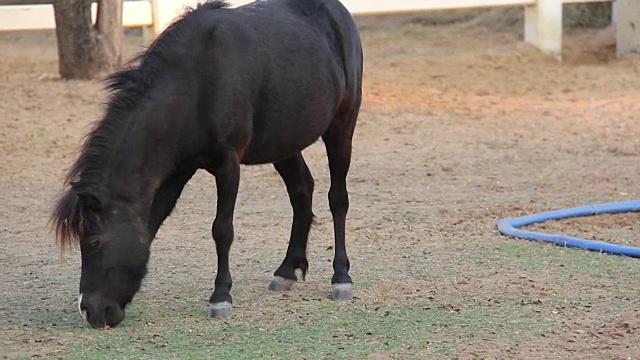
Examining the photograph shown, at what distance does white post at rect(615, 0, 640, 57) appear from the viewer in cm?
1488

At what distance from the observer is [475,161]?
33.4 feet

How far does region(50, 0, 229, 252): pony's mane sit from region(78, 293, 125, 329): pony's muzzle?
27cm

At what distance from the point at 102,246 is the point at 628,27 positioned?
11072 millimetres

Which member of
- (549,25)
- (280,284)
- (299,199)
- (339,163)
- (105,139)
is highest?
(105,139)

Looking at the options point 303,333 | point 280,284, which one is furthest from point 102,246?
point 280,284

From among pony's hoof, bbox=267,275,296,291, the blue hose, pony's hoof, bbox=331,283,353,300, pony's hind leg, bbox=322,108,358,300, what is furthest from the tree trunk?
pony's hoof, bbox=331,283,353,300

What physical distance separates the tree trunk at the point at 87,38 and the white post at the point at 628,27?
6619 mm

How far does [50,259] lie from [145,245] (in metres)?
1.91

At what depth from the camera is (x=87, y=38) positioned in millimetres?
12102

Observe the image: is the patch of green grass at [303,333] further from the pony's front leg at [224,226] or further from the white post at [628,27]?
the white post at [628,27]

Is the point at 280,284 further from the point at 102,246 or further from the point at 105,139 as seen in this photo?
the point at 105,139

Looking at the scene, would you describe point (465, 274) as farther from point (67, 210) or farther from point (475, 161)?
point (475, 161)

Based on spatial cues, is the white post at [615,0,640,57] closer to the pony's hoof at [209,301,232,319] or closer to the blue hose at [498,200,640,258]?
the blue hose at [498,200,640,258]

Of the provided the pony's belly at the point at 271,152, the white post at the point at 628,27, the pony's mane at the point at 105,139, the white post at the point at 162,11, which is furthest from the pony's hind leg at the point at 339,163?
the white post at the point at 628,27
